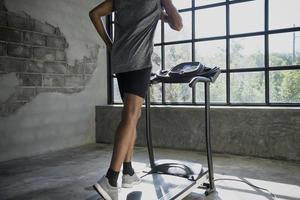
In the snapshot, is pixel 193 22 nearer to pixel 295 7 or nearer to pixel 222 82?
pixel 222 82

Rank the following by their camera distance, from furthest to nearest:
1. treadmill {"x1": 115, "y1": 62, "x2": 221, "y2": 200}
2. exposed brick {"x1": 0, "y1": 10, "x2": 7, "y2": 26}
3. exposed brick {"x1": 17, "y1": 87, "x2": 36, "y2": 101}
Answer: exposed brick {"x1": 17, "y1": 87, "x2": 36, "y2": 101} < exposed brick {"x1": 0, "y1": 10, "x2": 7, "y2": 26} < treadmill {"x1": 115, "y1": 62, "x2": 221, "y2": 200}

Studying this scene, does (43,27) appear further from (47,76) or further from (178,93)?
(178,93)

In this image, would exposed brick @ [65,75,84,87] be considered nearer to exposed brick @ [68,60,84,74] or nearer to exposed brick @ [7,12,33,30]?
exposed brick @ [68,60,84,74]

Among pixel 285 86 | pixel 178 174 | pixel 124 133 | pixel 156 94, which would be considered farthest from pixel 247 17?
pixel 124 133

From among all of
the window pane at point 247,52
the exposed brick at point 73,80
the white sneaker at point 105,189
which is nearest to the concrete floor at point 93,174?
the white sneaker at point 105,189

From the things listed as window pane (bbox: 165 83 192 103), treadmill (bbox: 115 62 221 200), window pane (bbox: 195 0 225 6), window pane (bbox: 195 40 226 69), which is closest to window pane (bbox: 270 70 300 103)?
window pane (bbox: 195 40 226 69)

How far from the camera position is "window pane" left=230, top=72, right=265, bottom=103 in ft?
13.8

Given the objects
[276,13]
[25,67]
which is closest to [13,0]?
[25,67]

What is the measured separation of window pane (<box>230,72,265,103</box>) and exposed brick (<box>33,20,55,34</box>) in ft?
9.12

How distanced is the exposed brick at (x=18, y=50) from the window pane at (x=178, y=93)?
7.17 feet

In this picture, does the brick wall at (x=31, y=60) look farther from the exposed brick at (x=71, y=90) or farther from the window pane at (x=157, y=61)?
the window pane at (x=157, y=61)

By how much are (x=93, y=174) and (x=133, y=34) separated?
194cm

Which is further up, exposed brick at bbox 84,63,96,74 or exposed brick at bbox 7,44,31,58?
exposed brick at bbox 7,44,31,58

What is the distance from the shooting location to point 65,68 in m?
4.80
